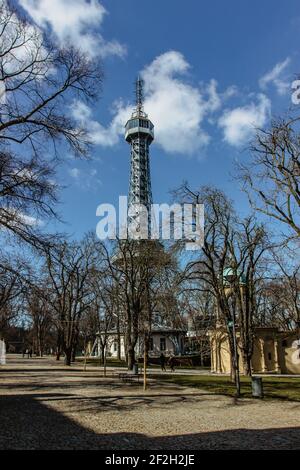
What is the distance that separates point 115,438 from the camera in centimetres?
1029

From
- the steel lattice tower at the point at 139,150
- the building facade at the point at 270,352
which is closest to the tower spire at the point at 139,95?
the steel lattice tower at the point at 139,150

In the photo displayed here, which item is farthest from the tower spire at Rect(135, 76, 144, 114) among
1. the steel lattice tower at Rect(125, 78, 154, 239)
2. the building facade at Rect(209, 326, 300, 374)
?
the building facade at Rect(209, 326, 300, 374)

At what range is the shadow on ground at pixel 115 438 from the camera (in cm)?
955

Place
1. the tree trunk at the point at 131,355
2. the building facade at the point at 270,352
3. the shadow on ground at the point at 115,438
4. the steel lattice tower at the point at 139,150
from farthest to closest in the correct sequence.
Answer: the steel lattice tower at the point at 139,150, the building facade at the point at 270,352, the tree trunk at the point at 131,355, the shadow on ground at the point at 115,438

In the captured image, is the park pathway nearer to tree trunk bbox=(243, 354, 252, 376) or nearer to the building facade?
tree trunk bbox=(243, 354, 252, 376)

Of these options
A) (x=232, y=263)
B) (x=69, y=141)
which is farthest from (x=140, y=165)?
(x=69, y=141)

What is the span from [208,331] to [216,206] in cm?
2093

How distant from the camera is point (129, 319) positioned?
36.2 meters

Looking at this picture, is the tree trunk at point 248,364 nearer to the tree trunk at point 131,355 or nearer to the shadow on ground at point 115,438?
the tree trunk at point 131,355

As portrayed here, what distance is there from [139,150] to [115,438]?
3862 inches

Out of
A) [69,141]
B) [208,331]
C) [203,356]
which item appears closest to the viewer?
[69,141]

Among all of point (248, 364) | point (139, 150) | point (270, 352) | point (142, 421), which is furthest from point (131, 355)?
point (139, 150)

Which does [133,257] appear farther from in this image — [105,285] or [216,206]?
[216,206]
